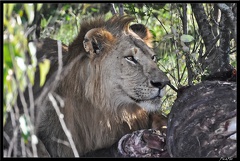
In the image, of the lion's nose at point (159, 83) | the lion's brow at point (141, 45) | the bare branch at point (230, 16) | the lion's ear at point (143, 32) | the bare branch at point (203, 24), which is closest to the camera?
the lion's nose at point (159, 83)

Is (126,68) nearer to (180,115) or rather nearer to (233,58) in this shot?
(180,115)

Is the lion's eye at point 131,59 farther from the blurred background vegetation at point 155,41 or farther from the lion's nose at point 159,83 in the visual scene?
the blurred background vegetation at point 155,41

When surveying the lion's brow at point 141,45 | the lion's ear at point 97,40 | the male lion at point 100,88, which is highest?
the lion's ear at point 97,40

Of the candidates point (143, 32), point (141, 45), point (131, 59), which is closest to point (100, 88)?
point (131, 59)

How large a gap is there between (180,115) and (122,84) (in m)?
0.78

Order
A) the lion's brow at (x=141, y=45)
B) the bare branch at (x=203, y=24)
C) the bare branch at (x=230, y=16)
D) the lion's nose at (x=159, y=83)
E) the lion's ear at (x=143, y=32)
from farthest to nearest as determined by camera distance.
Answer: the bare branch at (x=203, y=24) → the lion's ear at (x=143, y=32) → the lion's brow at (x=141, y=45) → the bare branch at (x=230, y=16) → the lion's nose at (x=159, y=83)

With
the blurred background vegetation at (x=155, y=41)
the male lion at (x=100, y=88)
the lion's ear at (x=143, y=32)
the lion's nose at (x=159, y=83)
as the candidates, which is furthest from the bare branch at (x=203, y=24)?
the lion's nose at (x=159, y=83)

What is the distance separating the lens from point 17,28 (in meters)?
4.66

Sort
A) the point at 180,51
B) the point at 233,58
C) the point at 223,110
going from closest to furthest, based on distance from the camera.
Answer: the point at 223,110, the point at 180,51, the point at 233,58

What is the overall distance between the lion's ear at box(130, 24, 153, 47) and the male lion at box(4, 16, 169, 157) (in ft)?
0.80

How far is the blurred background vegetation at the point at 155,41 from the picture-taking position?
15.0ft

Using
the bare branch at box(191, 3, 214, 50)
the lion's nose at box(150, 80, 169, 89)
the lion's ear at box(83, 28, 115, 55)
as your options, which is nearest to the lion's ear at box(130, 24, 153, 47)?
the lion's ear at box(83, 28, 115, 55)

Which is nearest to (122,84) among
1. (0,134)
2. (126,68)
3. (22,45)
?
(126,68)

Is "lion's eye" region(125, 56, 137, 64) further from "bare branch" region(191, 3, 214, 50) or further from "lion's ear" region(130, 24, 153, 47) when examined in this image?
"bare branch" region(191, 3, 214, 50)
